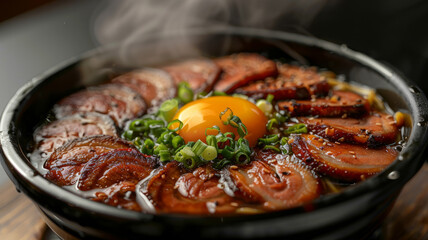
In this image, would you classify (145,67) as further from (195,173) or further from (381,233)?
(381,233)

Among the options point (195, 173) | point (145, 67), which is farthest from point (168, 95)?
point (195, 173)

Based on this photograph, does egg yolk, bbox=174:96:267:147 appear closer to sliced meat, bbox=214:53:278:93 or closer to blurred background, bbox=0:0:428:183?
sliced meat, bbox=214:53:278:93

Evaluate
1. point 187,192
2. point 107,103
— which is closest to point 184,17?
point 107,103

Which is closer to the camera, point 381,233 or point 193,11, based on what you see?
point 381,233

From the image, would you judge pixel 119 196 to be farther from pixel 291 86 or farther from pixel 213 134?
pixel 291 86

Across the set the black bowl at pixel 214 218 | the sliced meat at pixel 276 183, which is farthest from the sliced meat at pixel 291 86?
the sliced meat at pixel 276 183

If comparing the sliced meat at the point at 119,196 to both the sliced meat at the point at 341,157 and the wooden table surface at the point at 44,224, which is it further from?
the sliced meat at the point at 341,157
